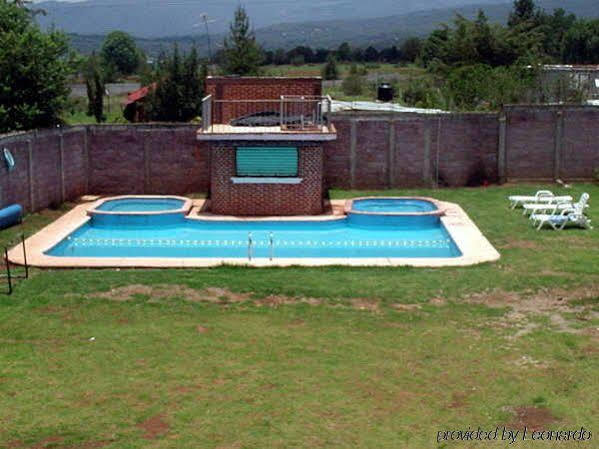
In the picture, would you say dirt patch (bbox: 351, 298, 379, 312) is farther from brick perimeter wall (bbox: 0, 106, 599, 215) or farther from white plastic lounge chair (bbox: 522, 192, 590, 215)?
brick perimeter wall (bbox: 0, 106, 599, 215)

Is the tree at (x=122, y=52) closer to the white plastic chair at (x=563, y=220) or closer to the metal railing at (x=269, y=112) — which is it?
the metal railing at (x=269, y=112)

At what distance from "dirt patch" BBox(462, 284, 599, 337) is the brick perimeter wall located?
1135 cm

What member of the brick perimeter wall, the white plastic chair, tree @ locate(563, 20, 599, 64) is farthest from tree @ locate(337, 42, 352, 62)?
the white plastic chair

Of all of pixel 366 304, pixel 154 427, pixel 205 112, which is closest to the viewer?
pixel 154 427

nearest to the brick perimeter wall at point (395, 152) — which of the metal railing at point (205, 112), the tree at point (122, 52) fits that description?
the metal railing at point (205, 112)

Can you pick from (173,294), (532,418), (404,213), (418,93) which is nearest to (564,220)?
(404,213)

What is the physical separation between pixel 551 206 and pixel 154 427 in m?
14.2

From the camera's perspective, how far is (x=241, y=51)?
1868 inches

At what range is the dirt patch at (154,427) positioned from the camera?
901cm

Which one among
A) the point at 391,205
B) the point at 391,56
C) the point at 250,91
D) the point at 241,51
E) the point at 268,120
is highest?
the point at 391,56

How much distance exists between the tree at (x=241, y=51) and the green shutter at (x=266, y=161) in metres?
24.3

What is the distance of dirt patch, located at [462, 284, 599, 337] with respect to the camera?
1301 cm

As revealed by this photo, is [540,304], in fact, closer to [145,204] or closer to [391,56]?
[145,204]

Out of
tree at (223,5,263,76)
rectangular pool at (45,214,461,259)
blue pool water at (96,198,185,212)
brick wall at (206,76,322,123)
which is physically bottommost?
rectangular pool at (45,214,461,259)
